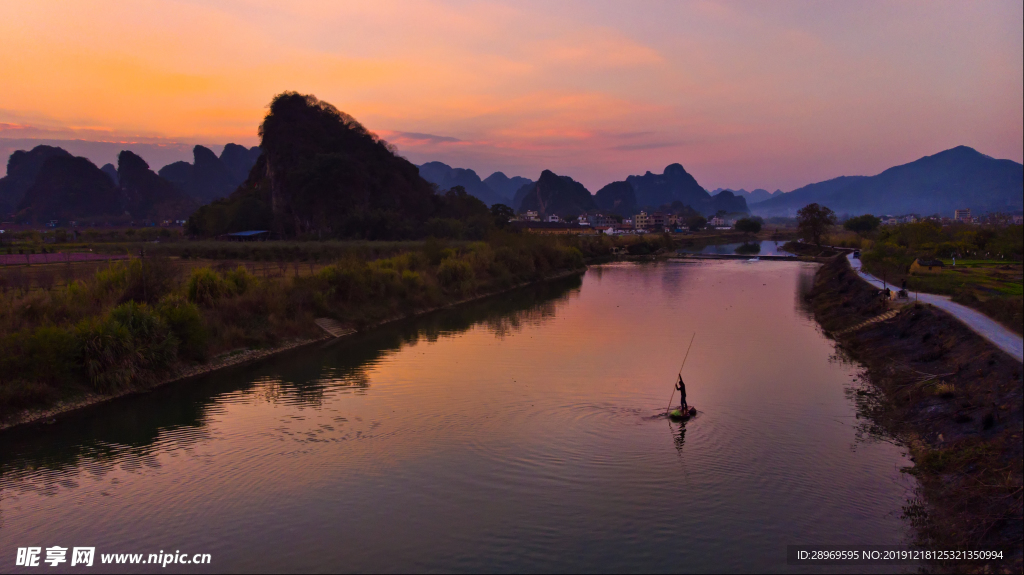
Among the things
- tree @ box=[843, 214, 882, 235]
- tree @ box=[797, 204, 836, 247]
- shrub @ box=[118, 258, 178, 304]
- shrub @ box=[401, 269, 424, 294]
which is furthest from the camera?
tree @ box=[843, 214, 882, 235]

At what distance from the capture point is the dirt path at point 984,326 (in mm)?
16880

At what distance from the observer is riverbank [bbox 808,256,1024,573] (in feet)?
31.9

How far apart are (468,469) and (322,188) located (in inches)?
3029

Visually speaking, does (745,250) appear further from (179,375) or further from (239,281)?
(179,375)

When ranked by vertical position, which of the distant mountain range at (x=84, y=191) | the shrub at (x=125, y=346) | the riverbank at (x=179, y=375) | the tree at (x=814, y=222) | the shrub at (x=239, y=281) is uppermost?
the distant mountain range at (x=84, y=191)

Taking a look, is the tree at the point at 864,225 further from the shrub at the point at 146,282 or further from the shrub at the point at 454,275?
the shrub at the point at 146,282

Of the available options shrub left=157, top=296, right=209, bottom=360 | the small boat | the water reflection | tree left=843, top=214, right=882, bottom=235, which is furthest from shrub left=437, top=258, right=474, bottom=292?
tree left=843, top=214, right=882, bottom=235

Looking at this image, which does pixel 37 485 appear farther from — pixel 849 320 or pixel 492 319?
pixel 849 320

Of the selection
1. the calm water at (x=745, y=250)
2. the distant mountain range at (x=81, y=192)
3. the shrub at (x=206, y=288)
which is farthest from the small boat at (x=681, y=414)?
the distant mountain range at (x=81, y=192)

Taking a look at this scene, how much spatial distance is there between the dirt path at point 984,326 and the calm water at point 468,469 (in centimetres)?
412

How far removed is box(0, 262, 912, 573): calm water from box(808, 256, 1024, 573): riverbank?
29.7 inches

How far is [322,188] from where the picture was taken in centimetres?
8388

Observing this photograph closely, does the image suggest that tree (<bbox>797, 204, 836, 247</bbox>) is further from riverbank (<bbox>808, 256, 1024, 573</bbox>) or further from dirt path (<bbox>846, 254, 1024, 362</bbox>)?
riverbank (<bbox>808, 256, 1024, 573</bbox>)

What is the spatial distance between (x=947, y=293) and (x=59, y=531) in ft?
120
